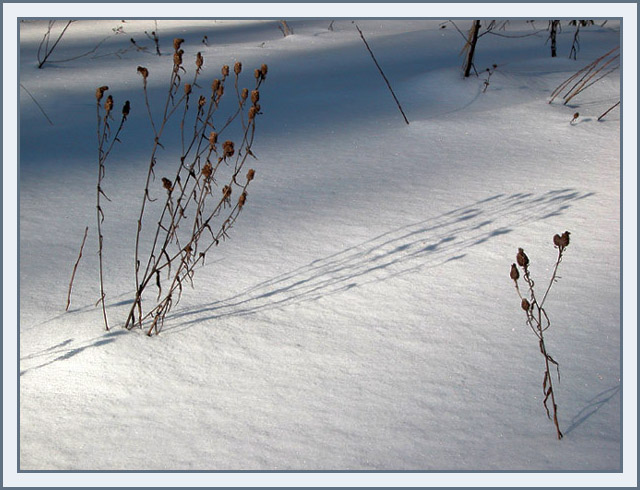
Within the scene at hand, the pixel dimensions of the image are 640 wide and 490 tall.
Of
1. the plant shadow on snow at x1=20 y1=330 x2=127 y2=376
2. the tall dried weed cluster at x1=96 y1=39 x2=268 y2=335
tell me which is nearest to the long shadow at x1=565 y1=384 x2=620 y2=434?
the tall dried weed cluster at x1=96 y1=39 x2=268 y2=335

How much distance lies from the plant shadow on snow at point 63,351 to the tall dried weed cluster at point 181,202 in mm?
46

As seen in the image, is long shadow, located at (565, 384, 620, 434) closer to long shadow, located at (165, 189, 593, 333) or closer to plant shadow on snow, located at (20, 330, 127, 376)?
long shadow, located at (165, 189, 593, 333)

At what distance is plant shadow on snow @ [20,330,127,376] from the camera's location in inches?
70.8

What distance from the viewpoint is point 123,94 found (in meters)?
4.12

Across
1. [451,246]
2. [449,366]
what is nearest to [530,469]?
[449,366]

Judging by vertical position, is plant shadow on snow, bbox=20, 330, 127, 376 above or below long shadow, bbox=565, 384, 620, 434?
above

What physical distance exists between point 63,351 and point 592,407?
1325mm

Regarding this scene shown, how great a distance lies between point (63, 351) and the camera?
1.84 m

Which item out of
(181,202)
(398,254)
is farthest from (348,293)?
(181,202)

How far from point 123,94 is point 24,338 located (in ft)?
8.28

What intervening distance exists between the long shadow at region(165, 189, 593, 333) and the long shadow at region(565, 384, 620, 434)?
0.75 metres

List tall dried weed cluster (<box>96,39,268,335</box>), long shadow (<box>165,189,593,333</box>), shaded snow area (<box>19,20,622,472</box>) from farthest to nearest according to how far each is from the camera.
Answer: long shadow (<box>165,189,593,333</box>)
tall dried weed cluster (<box>96,39,268,335</box>)
shaded snow area (<box>19,20,622,472</box>)

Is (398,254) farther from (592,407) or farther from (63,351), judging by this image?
(63,351)

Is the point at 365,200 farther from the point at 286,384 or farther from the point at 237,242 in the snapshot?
the point at 286,384
